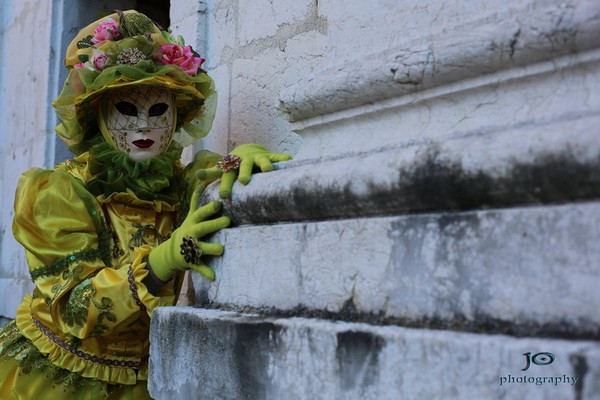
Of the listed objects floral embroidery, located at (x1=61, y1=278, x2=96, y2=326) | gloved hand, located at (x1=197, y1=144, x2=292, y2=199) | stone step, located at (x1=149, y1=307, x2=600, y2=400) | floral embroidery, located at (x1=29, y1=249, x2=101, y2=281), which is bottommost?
→ stone step, located at (x1=149, y1=307, x2=600, y2=400)

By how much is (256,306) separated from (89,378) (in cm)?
96

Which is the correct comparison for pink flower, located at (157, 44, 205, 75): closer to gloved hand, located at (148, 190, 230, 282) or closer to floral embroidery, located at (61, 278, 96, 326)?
gloved hand, located at (148, 190, 230, 282)

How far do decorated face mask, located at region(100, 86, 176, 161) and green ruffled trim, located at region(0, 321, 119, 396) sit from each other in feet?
2.26

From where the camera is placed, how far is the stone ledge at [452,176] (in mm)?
854

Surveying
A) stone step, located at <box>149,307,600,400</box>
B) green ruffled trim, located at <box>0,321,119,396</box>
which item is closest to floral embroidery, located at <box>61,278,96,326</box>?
green ruffled trim, located at <box>0,321,119,396</box>

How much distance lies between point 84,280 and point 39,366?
40 centimetres

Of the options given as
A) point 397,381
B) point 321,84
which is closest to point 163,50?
point 321,84

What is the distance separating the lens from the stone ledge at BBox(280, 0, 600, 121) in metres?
0.99

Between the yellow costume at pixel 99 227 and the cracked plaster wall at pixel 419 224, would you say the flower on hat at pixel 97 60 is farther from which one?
the cracked plaster wall at pixel 419 224

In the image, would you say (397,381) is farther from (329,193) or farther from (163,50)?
(163,50)

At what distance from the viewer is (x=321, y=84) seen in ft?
4.59

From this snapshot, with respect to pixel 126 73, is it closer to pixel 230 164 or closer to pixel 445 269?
pixel 230 164

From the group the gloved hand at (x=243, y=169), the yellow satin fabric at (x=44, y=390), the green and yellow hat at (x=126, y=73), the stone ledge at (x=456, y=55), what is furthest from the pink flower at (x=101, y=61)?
the yellow satin fabric at (x=44, y=390)

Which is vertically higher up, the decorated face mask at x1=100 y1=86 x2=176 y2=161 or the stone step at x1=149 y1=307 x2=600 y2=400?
the decorated face mask at x1=100 y1=86 x2=176 y2=161
